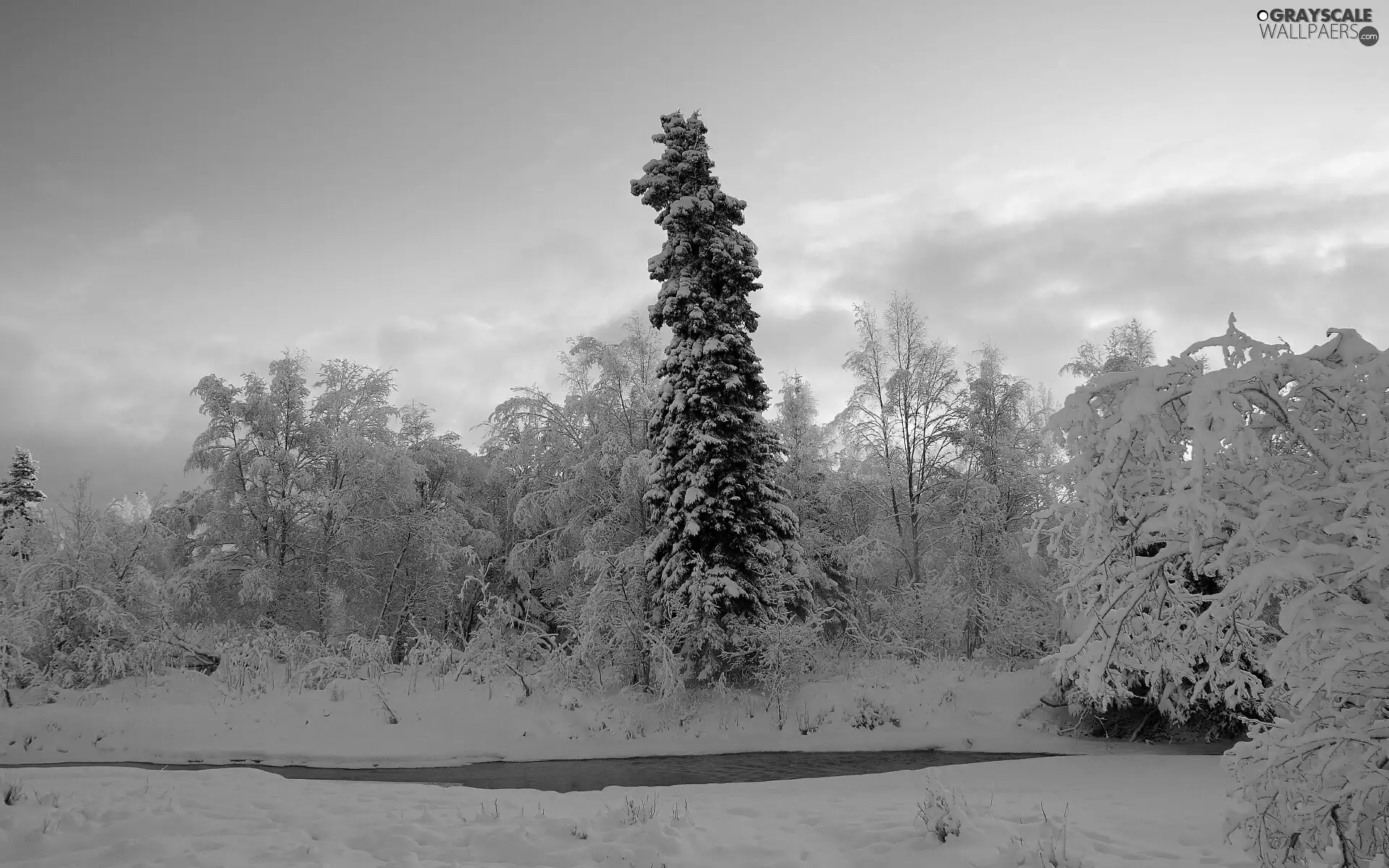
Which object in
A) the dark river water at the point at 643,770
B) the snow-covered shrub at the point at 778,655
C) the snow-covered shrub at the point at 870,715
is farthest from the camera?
the snow-covered shrub at the point at 778,655

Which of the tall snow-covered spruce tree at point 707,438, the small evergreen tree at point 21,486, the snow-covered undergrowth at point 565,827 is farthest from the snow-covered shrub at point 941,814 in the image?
the small evergreen tree at point 21,486

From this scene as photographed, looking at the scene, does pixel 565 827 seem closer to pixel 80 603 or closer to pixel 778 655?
pixel 778 655

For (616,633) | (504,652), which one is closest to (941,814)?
(616,633)

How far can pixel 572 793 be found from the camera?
945 cm

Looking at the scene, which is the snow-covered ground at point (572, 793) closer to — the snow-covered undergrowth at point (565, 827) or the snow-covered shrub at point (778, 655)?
the snow-covered undergrowth at point (565, 827)

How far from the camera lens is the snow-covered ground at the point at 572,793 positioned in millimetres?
6078

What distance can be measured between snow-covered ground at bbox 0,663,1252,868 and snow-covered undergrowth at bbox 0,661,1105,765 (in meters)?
0.05

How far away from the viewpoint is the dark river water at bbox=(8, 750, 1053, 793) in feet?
40.9

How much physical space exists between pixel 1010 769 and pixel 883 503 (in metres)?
11.8

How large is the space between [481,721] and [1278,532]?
Answer: 15537mm

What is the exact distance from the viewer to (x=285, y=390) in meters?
23.7

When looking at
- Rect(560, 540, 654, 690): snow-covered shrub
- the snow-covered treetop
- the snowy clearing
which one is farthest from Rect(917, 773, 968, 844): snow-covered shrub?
Rect(560, 540, 654, 690): snow-covered shrub

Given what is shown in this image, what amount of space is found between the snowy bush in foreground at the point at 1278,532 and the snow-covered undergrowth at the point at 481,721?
1203cm

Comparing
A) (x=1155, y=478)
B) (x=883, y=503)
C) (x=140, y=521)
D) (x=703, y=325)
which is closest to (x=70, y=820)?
(x=1155, y=478)
